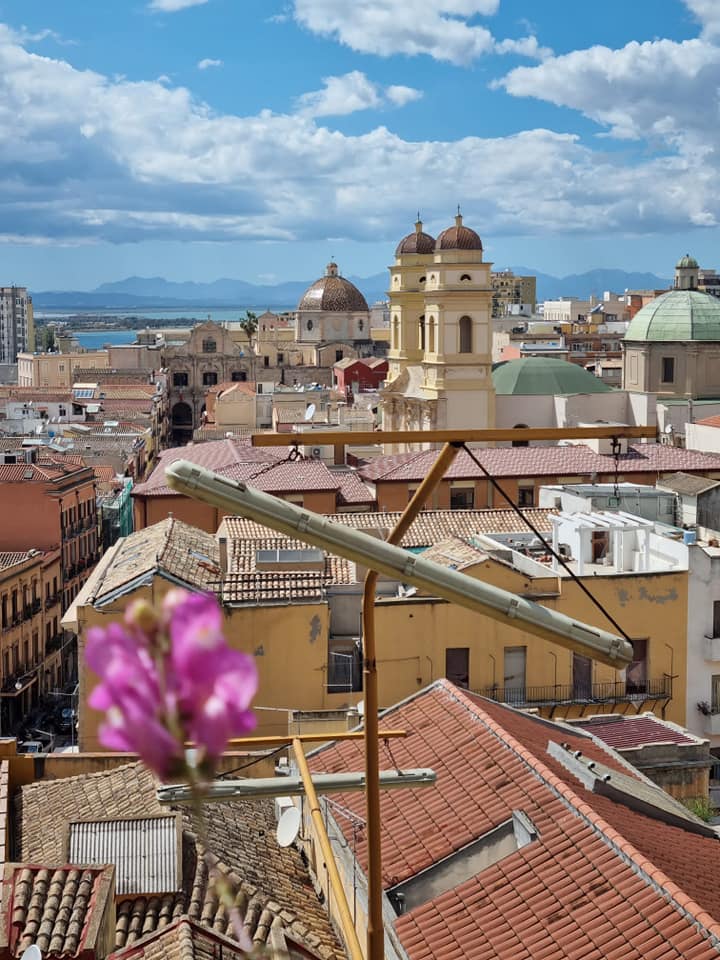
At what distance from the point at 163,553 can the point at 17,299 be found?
18443 centimetres

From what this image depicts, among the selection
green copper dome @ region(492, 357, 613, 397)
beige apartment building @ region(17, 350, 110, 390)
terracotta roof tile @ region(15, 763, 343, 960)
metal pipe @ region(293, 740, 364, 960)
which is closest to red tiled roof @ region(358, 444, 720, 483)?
green copper dome @ region(492, 357, 613, 397)

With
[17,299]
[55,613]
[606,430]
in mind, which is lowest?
[55,613]

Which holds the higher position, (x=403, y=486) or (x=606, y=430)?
(x=606, y=430)

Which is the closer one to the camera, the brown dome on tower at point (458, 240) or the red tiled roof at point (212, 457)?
the red tiled roof at point (212, 457)

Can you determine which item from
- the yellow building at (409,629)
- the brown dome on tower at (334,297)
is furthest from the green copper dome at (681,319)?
the brown dome on tower at (334,297)

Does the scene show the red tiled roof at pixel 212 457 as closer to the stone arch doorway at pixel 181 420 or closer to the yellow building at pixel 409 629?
the yellow building at pixel 409 629

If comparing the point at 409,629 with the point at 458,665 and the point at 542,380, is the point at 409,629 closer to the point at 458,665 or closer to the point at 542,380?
the point at 458,665

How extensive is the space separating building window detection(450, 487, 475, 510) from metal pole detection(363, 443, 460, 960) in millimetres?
27890

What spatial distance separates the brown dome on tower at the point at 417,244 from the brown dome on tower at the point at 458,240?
756 cm

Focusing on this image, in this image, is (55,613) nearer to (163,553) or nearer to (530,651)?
(163,553)

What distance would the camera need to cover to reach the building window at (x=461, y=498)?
1344 inches

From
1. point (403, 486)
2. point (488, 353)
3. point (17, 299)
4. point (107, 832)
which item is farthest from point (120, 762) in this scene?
point (17, 299)

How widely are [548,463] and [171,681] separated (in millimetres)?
34206

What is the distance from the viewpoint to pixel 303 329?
115 m
